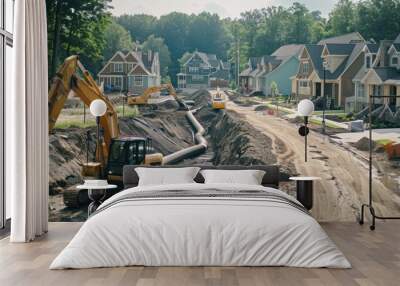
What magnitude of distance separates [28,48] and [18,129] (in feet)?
2.90

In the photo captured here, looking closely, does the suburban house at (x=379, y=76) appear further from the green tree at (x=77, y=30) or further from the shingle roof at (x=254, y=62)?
the green tree at (x=77, y=30)

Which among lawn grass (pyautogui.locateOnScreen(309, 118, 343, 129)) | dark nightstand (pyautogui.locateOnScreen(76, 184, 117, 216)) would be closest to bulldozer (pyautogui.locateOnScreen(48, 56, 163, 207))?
dark nightstand (pyautogui.locateOnScreen(76, 184, 117, 216))

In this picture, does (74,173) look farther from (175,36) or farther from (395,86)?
(395,86)

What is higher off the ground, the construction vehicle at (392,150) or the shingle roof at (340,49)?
the shingle roof at (340,49)

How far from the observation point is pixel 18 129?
24.5 feet

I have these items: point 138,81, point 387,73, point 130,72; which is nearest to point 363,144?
point 387,73

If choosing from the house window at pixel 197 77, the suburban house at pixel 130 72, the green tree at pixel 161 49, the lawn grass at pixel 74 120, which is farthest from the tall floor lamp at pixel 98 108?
the house window at pixel 197 77

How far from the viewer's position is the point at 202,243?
20.0ft

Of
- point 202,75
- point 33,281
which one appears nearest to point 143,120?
point 202,75

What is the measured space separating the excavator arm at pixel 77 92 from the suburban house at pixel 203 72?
1.18m

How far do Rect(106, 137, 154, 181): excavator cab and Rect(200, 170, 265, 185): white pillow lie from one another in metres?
1.15

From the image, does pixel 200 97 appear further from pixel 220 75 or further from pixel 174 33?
pixel 174 33

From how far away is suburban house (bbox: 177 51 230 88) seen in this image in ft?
33.1

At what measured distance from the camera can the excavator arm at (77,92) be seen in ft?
30.7
